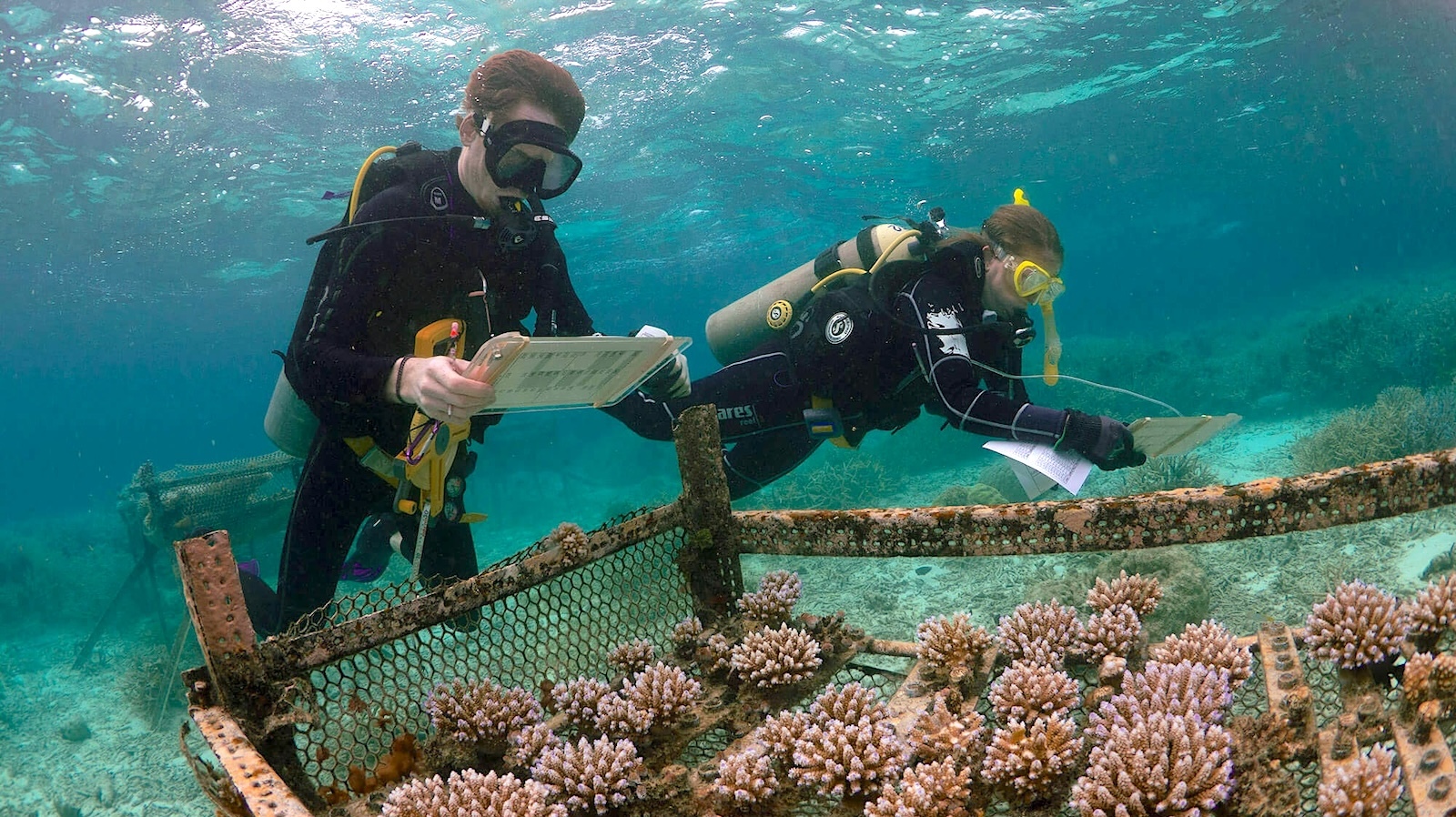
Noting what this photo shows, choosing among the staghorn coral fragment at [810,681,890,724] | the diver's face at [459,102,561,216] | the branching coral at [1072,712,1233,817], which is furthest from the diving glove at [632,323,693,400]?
the branching coral at [1072,712,1233,817]

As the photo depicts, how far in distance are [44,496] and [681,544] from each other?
520 feet

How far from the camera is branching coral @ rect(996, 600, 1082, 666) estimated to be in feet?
9.77

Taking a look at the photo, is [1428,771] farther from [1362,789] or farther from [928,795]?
[928,795]

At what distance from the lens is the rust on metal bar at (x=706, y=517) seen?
11.7 ft

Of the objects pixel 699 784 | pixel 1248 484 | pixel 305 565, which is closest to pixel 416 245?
pixel 305 565

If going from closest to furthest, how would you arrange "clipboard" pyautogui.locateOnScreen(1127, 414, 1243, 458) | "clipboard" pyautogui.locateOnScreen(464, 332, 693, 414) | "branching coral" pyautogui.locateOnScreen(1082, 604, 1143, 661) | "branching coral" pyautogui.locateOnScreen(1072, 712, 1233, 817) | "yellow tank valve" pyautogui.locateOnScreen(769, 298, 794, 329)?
"branching coral" pyautogui.locateOnScreen(1072, 712, 1233, 817), "clipboard" pyautogui.locateOnScreen(464, 332, 693, 414), "branching coral" pyautogui.locateOnScreen(1082, 604, 1143, 661), "clipboard" pyautogui.locateOnScreen(1127, 414, 1243, 458), "yellow tank valve" pyautogui.locateOnScreen(769, 298, 794, 329)

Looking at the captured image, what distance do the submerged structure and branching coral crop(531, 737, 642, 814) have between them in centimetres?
1

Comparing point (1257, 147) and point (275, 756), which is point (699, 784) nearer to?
point (275, 756)

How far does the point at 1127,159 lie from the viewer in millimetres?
35875

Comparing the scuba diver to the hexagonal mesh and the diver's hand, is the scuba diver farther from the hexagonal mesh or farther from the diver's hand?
the hexagonal mesh

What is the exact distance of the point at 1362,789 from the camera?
1.78m

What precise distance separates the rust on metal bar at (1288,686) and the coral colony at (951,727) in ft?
0.31

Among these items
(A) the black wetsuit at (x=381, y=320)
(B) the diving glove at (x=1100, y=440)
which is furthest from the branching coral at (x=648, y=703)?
(B) the diving glove at (x=1100, y=440)

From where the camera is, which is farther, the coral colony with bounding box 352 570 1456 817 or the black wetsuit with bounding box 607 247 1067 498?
the black wetsuit with bounding box 607 247 1067 498
